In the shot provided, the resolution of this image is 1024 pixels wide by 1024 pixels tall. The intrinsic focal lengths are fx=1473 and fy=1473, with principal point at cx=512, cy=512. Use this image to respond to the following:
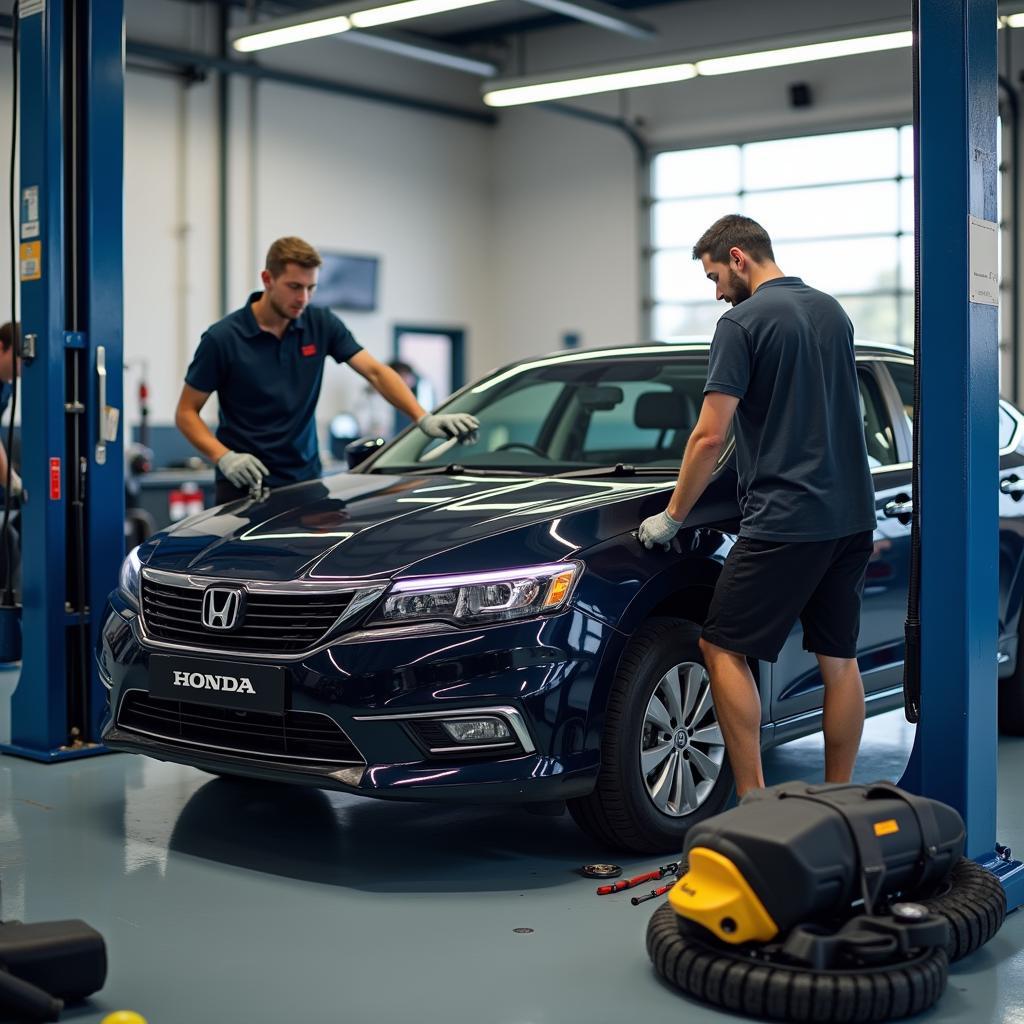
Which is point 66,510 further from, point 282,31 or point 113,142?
point 282,31

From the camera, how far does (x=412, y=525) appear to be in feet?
12.1

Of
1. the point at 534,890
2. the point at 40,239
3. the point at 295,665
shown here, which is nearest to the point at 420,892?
the point at 534,890

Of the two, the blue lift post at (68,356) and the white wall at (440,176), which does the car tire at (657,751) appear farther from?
the white wall at (440,176)

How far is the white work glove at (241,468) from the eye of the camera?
489 cm

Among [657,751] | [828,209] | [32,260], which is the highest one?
[828,209]

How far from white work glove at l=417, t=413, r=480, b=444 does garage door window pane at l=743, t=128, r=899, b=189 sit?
10.9 meters

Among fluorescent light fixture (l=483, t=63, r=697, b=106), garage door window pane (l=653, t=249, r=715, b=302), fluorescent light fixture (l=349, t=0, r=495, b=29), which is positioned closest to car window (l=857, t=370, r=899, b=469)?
fluorescent light fixture (l=349, t=0, r=495, b=29)

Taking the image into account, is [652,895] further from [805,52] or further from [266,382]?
[805,52]

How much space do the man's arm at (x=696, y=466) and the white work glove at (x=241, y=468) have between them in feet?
5.61

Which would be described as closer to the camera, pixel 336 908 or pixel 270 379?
pixel 336 908

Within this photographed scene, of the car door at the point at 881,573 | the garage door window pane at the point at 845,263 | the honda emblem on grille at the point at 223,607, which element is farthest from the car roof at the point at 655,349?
the garage door window pane at the point at 845,263

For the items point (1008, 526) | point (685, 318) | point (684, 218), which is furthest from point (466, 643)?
point (684, 218)

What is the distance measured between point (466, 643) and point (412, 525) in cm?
48

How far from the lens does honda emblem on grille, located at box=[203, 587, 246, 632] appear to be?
3559mm
